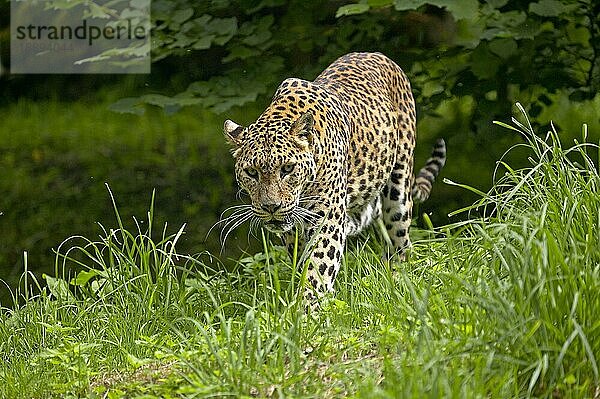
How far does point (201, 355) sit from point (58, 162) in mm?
7670

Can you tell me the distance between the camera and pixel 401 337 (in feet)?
14.3

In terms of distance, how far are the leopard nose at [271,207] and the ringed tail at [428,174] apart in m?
1.90

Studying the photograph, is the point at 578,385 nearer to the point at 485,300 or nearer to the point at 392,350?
the point at 485,300

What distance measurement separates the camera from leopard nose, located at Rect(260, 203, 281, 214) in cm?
564

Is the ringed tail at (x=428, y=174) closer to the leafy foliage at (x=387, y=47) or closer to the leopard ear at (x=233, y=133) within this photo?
the leafy foliage at (x=387, y=47)

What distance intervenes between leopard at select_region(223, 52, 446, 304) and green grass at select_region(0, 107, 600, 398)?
1.51ft

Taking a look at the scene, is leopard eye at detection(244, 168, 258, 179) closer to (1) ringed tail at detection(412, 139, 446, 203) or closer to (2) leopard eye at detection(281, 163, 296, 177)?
(2) leopard eye at detection(281, 163, 296, 177)

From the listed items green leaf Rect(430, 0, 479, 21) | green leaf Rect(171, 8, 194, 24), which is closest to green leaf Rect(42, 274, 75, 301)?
green leaf Rect(171, 8, 194, 24)

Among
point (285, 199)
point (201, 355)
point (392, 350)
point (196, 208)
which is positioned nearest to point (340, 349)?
point (392, 350)

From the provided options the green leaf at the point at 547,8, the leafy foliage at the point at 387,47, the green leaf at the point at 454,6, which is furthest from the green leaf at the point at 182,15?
the green leaf at the point at 547,8

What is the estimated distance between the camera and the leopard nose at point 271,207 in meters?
5.64

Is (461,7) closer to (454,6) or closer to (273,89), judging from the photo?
(454,6)

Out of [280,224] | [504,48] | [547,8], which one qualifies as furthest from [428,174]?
[280,224]

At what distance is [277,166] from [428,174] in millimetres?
2085
